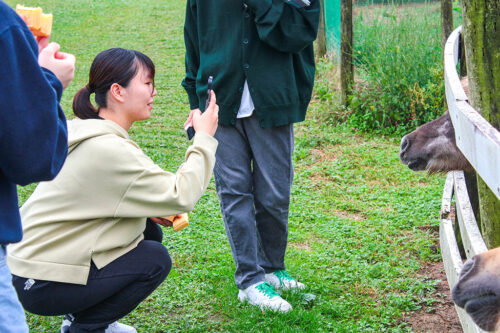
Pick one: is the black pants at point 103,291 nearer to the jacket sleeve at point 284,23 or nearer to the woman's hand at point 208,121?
the woman's hand at point 208,121

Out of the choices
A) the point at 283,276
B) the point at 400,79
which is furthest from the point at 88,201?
the point at 400,79

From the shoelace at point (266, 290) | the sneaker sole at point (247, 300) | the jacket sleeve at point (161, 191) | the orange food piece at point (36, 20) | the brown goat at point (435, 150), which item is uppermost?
the orange food piece at point (36, 20)

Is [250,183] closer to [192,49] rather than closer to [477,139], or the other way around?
[192,49]

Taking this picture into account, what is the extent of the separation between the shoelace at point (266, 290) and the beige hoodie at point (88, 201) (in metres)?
1.06

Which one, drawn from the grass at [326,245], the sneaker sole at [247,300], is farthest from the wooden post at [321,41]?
the sneaker sole at [247,300]

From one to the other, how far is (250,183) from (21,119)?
2.14 meters

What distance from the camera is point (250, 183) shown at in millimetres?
3713

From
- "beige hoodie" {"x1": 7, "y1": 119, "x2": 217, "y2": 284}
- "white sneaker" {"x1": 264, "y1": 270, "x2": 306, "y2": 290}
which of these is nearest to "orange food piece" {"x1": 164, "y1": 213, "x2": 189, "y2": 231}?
"beige hoodie" {"x1": 7, "y1": 119, "x2": 217, "y2": 284}

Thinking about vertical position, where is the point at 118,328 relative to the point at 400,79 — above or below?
below

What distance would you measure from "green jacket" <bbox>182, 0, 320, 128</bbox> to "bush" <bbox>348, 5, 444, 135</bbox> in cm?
396

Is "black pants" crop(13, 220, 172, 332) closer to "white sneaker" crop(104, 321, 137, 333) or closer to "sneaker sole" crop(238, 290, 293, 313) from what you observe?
→ "white sneaker" crop(104, 321, 137, 333)

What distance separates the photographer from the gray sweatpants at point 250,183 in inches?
143

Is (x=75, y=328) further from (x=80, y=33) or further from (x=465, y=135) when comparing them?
(x=80, y=33)

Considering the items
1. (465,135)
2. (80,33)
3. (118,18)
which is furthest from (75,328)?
(118,18)
